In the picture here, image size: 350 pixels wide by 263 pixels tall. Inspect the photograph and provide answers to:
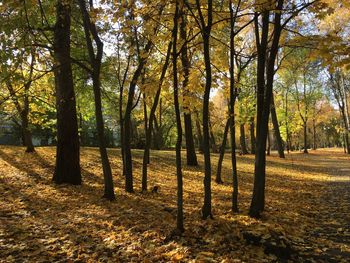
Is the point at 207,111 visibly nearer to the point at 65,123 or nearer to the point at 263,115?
the point at 263,115

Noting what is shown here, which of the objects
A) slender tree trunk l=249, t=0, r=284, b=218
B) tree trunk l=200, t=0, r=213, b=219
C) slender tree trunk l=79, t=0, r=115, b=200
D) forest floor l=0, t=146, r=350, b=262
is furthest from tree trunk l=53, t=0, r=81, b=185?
slender tree trunk l=249, t=0, r=284, b=218

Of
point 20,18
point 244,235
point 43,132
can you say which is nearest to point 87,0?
point 20,18

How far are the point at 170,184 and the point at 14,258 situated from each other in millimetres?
7567

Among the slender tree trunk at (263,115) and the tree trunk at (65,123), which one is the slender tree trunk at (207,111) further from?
the tree trunk at (65,123)

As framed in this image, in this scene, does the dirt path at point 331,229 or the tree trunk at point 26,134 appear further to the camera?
the tree trunk at point 26,134

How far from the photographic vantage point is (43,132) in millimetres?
35562

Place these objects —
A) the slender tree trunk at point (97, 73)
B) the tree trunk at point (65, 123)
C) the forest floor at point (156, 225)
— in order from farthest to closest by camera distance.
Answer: the tree trunk at point (65, 123), the slender tree trunk at point (97, 73), the forest floor at point (156, 225)

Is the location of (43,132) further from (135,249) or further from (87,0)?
(135,249)

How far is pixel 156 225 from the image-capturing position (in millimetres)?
6652

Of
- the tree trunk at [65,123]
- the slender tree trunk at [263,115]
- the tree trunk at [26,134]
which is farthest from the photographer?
the tree trunk at [26,134]

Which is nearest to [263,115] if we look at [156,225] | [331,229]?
[331,229]

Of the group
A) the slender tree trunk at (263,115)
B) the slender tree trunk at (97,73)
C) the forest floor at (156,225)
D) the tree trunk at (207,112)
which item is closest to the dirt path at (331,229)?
the forest floor at (156,225)

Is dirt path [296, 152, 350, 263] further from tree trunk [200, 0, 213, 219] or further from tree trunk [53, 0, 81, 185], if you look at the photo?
tree trunk [53, 0, 81, 185]

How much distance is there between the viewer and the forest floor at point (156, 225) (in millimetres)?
5156
